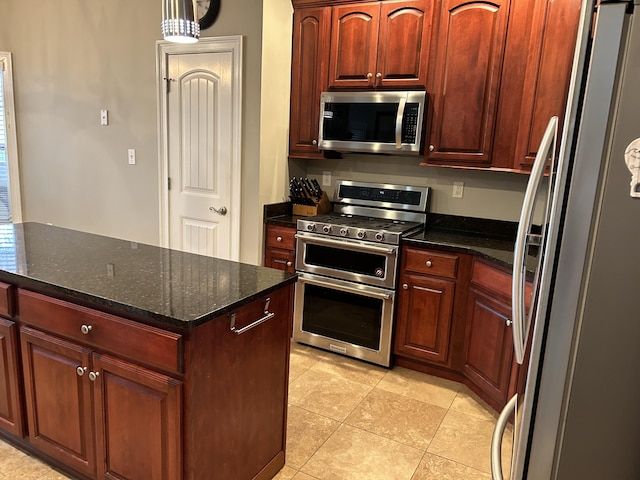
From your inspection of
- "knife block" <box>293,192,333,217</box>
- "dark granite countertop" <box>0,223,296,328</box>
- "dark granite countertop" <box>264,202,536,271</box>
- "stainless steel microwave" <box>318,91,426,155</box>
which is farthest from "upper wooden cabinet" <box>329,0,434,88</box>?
"dark granite countertop" <box>0,223,296,328</box>

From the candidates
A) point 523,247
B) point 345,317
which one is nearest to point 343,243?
point 345,317

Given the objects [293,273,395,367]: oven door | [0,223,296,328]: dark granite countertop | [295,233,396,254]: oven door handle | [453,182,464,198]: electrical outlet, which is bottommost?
[293,273,395,367]: oven door

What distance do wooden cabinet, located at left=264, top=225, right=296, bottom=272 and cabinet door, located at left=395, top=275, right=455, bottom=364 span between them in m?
0.85

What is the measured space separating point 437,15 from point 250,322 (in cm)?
232

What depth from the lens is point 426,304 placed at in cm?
292

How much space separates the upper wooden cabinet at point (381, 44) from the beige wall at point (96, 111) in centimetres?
62

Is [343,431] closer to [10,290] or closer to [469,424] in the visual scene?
[469,424]

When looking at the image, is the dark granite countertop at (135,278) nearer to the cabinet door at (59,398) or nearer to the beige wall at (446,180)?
the cabinet door at (59,398)

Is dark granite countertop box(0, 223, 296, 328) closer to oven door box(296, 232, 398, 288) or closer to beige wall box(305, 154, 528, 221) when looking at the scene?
oven door box(296, 232, 398, 288)

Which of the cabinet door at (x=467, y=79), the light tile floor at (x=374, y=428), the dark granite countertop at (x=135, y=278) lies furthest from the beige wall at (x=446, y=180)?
the dark granite countertop at (x=135, y=278)

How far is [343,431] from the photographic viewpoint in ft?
7.89

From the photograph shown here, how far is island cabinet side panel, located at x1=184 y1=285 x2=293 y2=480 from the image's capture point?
1.50 metres

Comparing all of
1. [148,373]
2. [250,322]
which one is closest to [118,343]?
[148,373]

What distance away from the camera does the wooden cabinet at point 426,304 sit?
9.34 feet
